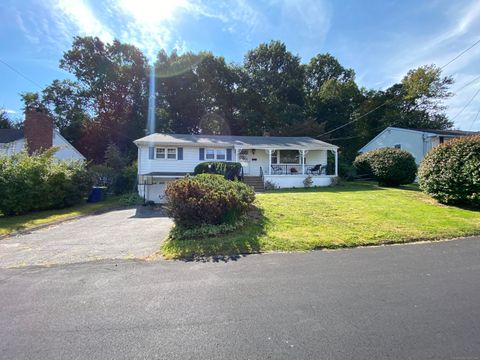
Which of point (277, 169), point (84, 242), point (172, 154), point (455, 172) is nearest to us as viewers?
point (84, 242)

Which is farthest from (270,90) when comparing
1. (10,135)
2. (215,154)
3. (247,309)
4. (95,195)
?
(247,309)

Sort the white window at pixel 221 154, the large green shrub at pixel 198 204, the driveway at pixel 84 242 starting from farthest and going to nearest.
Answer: the white window at pixel 221 154 → the large green shrub at pixel 198 204 → the driveway at pixel 84 242

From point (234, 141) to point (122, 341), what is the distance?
21473mm

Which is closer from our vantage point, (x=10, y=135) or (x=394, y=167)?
(x=394, y=167)

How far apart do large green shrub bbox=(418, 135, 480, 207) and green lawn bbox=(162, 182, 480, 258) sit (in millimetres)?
600

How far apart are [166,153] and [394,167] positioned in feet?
50.1

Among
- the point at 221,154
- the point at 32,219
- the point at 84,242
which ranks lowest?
the point at 84,242

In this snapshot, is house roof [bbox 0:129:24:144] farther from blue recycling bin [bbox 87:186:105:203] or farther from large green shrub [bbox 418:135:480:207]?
large green shrub [bbox 418:135:480:207]

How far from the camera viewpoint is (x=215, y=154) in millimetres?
23047

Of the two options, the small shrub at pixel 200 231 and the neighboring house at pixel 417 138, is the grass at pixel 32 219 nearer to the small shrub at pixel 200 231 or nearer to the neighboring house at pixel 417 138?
the small shrub at pixel 200 231

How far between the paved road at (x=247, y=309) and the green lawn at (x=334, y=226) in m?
1.06

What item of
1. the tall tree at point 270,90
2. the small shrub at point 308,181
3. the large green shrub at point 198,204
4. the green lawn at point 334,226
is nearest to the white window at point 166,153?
the small shrub at point 308,181

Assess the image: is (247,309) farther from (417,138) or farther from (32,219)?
(417,138)

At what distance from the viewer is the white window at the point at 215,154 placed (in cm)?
2284
